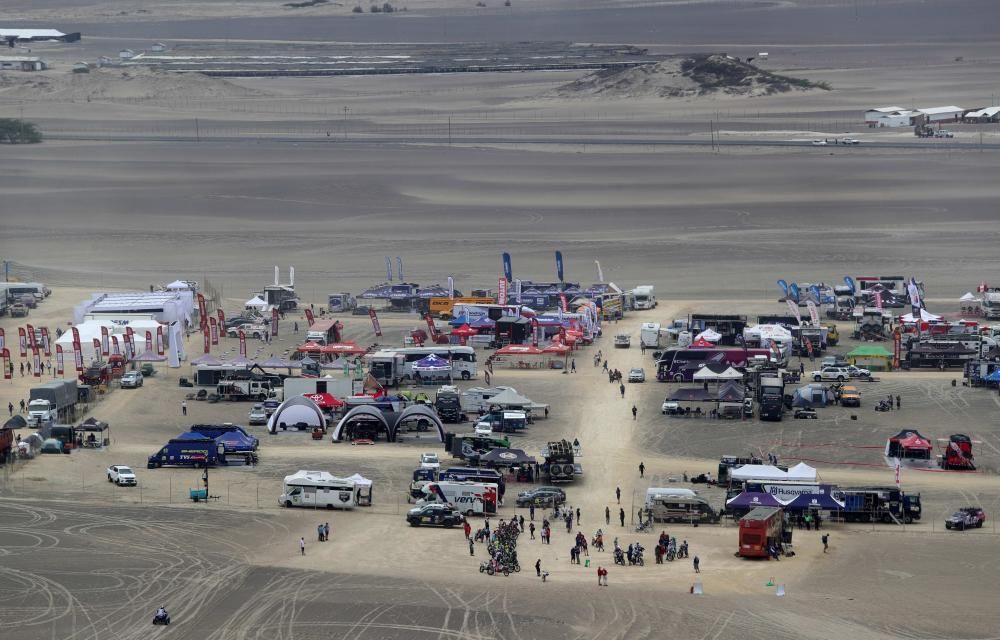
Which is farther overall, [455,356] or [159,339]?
[159,339]

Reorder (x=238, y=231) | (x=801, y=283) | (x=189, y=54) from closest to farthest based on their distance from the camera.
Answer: (x=801, y=283)
(x=238, y=231)
(x=189, y=54)

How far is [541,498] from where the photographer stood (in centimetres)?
4038

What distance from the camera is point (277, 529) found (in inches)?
1507

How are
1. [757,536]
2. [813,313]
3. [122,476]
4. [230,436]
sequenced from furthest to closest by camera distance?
[813,313] < [230,436] < [122,476] < [757,536]

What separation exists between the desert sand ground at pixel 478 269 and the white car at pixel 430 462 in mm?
935

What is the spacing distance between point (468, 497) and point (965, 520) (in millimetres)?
10167

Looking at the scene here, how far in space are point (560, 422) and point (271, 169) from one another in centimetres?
5703

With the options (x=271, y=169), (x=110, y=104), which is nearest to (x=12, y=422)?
(x=271, y=169)

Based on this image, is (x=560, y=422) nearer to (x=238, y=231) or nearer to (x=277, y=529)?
(x=277, y=529)

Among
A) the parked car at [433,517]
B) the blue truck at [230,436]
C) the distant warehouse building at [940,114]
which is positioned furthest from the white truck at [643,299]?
the distant warehouse building at [940,114]

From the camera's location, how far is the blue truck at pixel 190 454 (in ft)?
143

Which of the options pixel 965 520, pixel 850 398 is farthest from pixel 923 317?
pixel 965 520

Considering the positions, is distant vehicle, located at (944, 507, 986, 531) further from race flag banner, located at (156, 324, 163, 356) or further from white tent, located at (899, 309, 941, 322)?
race flag banner, located at (156, 324, 163, 356)

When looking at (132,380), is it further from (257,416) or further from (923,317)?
(923,317)
